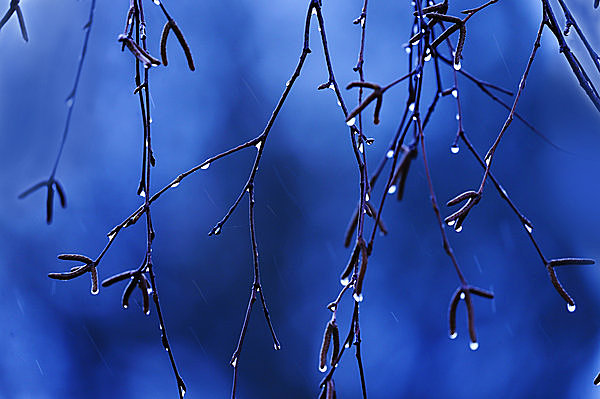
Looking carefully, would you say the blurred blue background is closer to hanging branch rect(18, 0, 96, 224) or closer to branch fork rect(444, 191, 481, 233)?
branch fork rect(444, 191, 481, 233)

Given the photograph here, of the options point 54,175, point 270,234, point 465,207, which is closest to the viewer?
point 54,175

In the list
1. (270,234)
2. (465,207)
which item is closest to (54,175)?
(465,207)

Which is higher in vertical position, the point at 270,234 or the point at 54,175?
the point at 54,175

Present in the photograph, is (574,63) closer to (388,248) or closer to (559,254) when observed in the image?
(388,248)

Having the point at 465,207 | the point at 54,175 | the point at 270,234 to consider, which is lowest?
the point at 270,234

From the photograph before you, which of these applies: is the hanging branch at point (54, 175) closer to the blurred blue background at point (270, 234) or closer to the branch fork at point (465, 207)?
the branch fork at point (465, 207)

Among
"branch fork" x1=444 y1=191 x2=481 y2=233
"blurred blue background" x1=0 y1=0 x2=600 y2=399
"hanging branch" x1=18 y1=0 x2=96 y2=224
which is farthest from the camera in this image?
"blurred blue background" x1=0 y1=0 x2=600 y2=399

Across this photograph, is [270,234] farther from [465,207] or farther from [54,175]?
[54,175]

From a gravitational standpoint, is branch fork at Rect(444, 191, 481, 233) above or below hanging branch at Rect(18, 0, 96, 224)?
below

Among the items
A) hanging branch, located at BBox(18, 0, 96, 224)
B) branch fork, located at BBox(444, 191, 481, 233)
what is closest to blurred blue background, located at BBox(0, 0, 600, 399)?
branch fork, located at BBox(444, 191, 481, 233)

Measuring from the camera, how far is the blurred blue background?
4.43 metres

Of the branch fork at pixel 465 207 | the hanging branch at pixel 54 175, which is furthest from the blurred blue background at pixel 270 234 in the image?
the hanging branch at pixel 54 175

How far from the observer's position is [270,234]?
14.9 ft

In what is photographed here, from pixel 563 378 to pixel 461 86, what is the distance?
2271 millimetres
